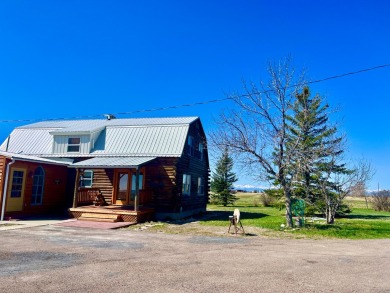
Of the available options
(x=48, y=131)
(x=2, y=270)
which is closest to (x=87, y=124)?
(x=48, y=131)

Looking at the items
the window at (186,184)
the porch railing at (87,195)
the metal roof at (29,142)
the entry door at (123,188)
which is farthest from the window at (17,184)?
the window at (186,184)

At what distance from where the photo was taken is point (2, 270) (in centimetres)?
633

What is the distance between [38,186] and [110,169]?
13.0ft

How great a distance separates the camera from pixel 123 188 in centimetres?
1973

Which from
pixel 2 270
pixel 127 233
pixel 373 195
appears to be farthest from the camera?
pixel 373 195

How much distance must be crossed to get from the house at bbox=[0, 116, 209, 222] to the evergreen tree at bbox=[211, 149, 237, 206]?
16955mm

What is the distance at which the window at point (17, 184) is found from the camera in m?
15.5

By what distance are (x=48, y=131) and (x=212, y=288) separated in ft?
66.8

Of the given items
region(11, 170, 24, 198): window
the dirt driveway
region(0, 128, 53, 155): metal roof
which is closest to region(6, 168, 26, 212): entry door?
region(11, 170, 24, 198): window

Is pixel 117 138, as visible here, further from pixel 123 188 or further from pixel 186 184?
pixel 186 184

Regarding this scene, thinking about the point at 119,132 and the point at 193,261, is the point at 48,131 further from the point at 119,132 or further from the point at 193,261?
the point at 193,261

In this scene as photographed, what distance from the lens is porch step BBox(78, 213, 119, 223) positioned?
1531 cm

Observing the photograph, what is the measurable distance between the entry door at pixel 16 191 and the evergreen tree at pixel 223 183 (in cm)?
2613

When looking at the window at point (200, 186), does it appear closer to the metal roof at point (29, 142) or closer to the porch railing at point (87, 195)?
the porch railing at point (87, 195)
